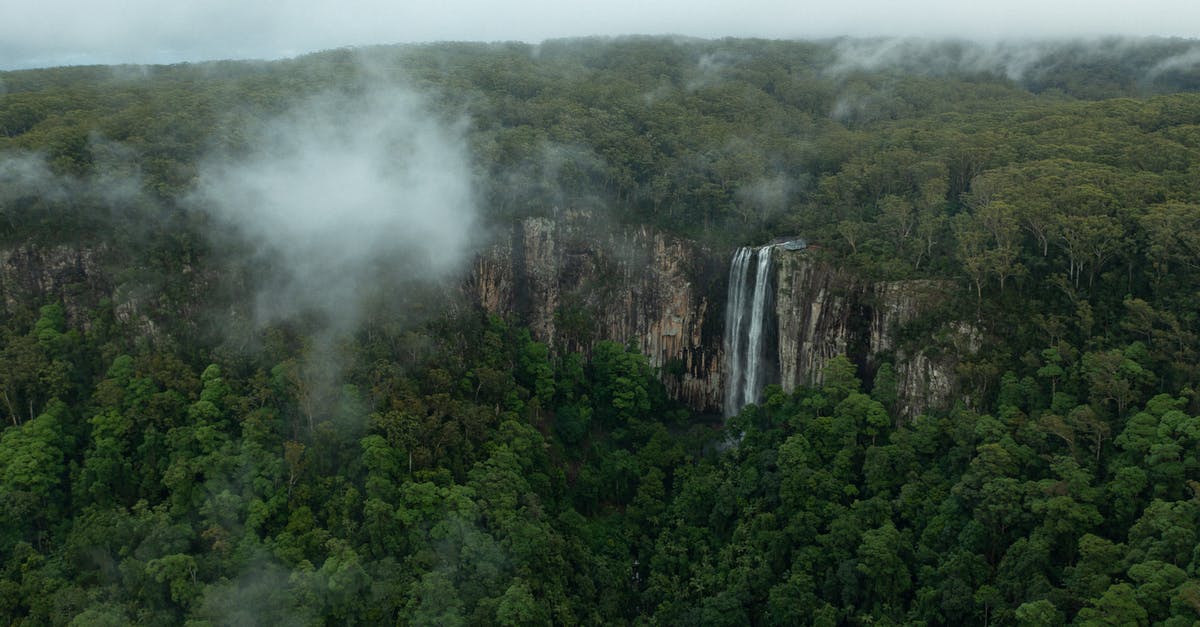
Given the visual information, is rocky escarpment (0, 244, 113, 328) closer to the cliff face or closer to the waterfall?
the cliff face

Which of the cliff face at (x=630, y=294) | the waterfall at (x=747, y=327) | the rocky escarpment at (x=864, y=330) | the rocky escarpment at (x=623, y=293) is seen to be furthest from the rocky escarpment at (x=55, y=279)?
the rocky escarpment at (x=864, y=330)

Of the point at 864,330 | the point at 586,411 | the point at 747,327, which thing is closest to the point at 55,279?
the point at 586,411

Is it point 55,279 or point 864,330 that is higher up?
point 55,279

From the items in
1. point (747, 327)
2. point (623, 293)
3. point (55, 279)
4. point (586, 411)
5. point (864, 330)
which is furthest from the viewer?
point (623, 293)

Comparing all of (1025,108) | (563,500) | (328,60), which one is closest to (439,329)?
(563,500)

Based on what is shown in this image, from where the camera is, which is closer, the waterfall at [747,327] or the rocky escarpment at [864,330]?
the rocky escarpment at [864,330]

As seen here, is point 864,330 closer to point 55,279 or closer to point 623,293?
point 623,293

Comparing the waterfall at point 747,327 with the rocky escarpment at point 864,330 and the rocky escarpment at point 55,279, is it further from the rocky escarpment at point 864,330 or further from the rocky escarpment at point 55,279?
the rocky escarpment at point 55,279
